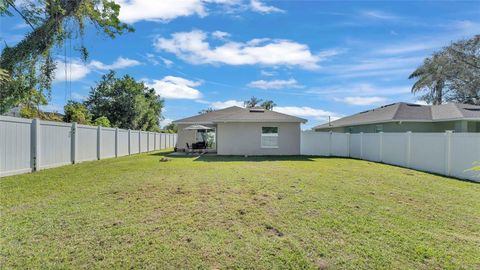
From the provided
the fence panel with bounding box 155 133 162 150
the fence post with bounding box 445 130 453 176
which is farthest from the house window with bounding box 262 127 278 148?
the fence panel with bounding box 155 133 162 150

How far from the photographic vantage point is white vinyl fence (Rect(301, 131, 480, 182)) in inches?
405

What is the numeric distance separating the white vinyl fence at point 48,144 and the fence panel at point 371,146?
1594cm

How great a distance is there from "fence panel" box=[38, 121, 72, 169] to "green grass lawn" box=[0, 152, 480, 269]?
127 inches

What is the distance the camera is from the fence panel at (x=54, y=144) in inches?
413

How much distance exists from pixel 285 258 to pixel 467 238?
2.96 meters

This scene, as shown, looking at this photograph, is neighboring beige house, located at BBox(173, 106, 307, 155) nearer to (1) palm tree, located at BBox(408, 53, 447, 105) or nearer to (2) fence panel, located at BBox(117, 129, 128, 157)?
(2) fence panel, located at BBox(117, 129, 128, 157)

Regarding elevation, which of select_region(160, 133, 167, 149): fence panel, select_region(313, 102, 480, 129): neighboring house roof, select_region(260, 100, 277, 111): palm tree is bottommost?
select_region(160, 133, 167, 149): fence panel

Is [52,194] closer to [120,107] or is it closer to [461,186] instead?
[461,186]

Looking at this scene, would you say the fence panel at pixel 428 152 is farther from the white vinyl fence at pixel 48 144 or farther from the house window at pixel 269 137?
the white vinyl fence at pixel 48 144

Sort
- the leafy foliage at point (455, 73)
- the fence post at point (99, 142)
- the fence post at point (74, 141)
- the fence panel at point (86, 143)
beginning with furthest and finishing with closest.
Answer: the leafy foliage at point (455, 73) < the fence post at point (99, 142) < the fence panel at point (86, 143) < the fence post at point (74, 141)

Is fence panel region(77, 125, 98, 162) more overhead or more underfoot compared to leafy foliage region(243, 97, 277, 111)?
more underfoot

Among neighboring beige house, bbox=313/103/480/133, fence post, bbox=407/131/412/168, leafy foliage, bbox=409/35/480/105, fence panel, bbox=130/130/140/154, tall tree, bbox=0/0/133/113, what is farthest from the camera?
leafy foliage, bbox=409/35/480/105

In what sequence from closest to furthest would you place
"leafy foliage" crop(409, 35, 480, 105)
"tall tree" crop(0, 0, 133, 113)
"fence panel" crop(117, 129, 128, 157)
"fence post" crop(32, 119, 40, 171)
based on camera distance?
"tall tree" crop(0, 0, 133, 113) → "fence post" crop(32, 119, 40, 171) → "fence panel" crop(117, 129, 128, 157) → "leafy foliage" crop(409, 35, 480, 105)

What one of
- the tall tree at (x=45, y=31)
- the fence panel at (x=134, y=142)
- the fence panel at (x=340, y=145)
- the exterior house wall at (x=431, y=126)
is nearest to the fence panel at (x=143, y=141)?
the fence panel at (x=134, y=142)
